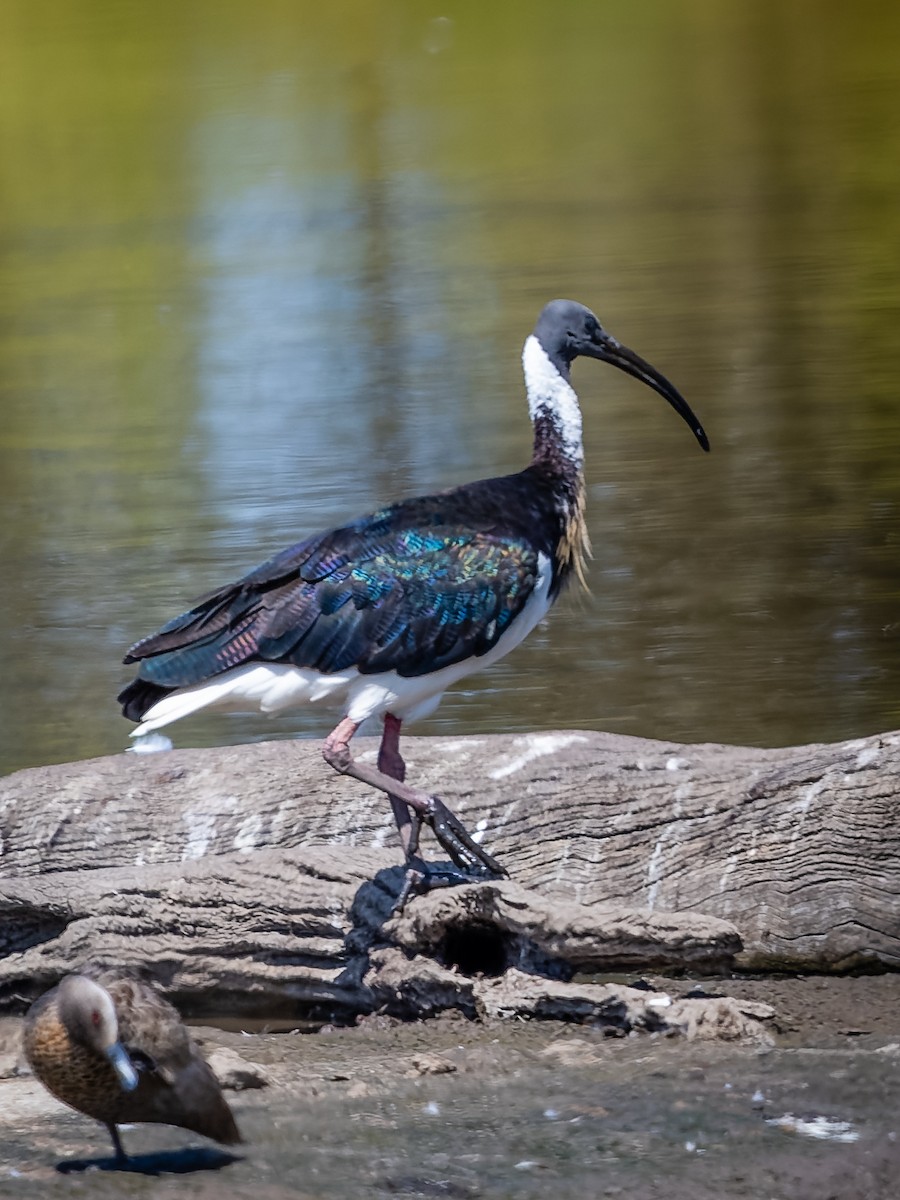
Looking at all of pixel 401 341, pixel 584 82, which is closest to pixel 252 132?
pixel 584 82

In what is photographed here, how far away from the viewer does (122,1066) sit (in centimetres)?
412

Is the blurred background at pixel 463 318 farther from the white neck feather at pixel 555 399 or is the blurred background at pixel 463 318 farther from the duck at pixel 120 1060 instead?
the duck at pixel 120 1060

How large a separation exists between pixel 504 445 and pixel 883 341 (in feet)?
11.7

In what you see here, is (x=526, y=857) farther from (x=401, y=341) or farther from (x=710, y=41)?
(x=710, y=41)

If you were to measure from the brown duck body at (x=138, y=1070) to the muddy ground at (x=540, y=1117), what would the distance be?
11 cm

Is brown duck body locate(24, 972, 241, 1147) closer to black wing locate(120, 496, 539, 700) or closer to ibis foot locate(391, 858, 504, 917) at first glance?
ibis foot locate(391, 858, 504, 917)

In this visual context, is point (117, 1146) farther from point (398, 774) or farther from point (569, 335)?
point (569, 335)

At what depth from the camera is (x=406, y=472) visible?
12062 millimetres

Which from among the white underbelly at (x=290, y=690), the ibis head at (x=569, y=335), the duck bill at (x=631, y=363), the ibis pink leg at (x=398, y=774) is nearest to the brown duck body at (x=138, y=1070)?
the ibis pink leg at (x=398, y=774)

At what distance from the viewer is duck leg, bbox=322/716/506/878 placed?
571 centimetres

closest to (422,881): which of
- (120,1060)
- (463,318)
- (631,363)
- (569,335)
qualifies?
(120,1060)

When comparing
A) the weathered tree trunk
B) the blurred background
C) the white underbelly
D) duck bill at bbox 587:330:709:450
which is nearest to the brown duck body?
the weathered tree trunk

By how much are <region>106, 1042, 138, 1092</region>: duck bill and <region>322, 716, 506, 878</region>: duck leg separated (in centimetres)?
165

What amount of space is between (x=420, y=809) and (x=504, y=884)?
0.35 m
